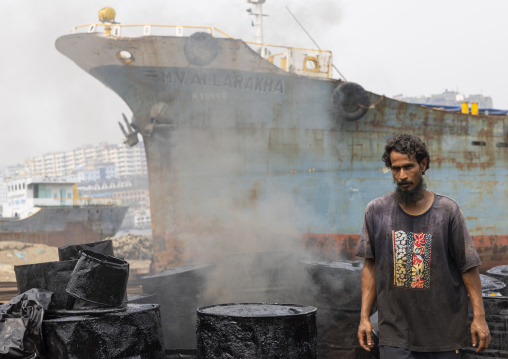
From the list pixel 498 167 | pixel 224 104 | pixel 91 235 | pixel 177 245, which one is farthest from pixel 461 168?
pixel 91 235

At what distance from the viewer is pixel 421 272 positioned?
2734 mm

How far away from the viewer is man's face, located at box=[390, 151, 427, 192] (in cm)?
280

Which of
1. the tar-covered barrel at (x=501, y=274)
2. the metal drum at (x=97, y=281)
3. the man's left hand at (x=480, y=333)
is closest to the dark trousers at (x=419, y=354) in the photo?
the man's left hand at (x=480, y=333)

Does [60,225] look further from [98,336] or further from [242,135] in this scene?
[98,336]

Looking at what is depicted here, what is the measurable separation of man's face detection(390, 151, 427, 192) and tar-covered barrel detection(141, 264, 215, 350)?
4407 millimetres

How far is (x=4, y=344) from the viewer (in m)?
3.87

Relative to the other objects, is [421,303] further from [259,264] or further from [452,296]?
[259,264]

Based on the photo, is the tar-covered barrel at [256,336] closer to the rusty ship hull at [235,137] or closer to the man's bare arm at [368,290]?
the man's bare arm at [368,290]

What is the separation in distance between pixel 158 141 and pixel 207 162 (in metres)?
1.29

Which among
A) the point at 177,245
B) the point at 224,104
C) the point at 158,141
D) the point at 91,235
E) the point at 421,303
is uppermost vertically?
the point at 224,104

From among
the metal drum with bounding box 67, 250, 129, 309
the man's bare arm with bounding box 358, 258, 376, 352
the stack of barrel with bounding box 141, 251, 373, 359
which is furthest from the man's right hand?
the metal drum with bounding box 67, 250, 129, 309

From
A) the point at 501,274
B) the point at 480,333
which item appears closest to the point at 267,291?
the point at 501,274

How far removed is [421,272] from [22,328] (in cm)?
286

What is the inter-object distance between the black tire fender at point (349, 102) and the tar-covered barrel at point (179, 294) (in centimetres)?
719
